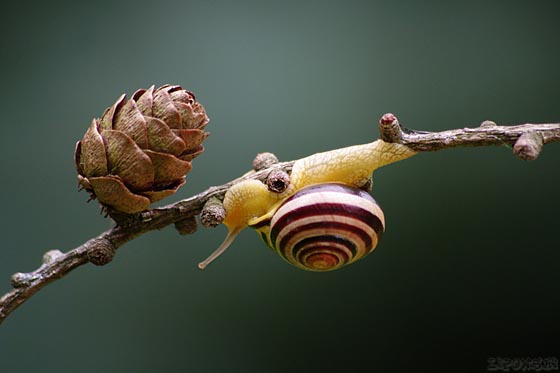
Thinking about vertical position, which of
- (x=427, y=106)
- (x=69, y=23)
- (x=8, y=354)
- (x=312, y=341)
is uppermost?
(x=69, y=23)

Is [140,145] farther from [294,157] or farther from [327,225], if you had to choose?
Result: [294,157]

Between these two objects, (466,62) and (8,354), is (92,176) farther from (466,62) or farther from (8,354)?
(466,62)

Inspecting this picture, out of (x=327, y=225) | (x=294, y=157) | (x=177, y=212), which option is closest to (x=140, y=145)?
(x=177, y=212)

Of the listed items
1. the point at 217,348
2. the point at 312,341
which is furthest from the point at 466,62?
the point at 217,348

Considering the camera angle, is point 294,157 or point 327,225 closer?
point 327,225

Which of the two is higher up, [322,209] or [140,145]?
[140,145]

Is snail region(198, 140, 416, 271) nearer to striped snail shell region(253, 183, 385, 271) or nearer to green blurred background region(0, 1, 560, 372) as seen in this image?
striped snail shell region(253, 183, 385, 271)

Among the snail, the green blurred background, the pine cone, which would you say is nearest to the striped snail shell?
the snail
